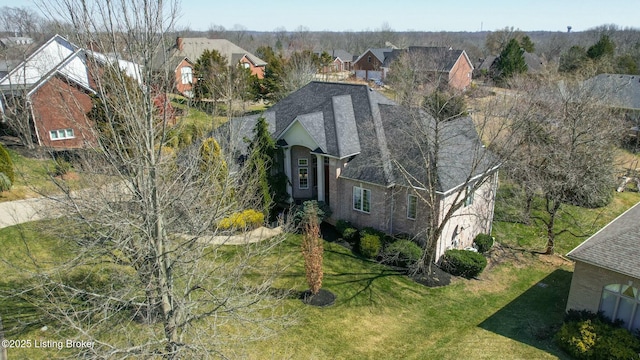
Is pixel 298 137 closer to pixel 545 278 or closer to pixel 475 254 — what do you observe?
pixel 475 254

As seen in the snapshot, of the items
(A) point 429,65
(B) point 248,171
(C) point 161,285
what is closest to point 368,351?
(C) point 161,285

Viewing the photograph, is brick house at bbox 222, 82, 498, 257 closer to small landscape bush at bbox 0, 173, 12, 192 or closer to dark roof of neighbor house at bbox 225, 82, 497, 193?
dark roof of neighbor house at bbox 225, 82, 497, 193

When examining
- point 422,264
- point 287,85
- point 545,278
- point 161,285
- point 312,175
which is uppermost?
point 287,85

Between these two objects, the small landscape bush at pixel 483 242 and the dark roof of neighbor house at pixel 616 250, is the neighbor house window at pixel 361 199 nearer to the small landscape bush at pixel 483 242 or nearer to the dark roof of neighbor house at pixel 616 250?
the small landscape bush at pixel 483 242

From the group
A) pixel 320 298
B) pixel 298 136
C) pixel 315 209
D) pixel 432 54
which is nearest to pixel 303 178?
pixel 298 136

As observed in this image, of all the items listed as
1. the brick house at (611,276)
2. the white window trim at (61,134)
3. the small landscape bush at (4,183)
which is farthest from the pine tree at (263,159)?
the white window trim at (61,134)

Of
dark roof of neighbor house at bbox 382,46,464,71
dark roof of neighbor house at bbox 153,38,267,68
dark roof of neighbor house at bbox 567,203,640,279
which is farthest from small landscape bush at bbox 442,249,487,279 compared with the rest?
dark roof of neighbor house at bbox 153,38,267,68

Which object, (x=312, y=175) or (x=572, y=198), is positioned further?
(x=572, y=198)
